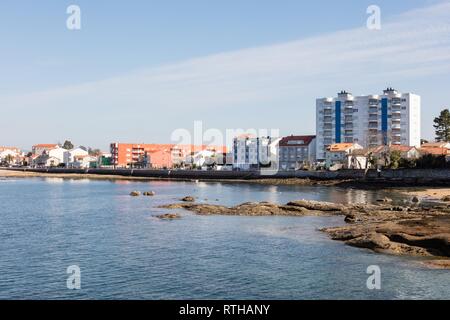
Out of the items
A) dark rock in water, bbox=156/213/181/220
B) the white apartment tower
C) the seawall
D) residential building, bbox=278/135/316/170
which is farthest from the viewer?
Result: residential building, bbox=278/135/316/170

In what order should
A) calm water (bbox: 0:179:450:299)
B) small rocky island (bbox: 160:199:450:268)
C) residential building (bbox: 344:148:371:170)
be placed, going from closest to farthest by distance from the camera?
1. calm water (bbox: 0:179:450:299)
2. small rocky island (bbox: 160:199:450:268)
3. residential building (bbox: 344:148:371:170)

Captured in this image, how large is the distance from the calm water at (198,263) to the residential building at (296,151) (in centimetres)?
12520

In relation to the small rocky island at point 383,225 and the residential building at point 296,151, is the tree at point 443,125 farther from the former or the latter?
the small rocky island at point 383,225

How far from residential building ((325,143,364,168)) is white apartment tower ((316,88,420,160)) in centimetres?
737

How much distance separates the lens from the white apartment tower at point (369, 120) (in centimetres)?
17100

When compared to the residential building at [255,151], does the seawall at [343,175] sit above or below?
below

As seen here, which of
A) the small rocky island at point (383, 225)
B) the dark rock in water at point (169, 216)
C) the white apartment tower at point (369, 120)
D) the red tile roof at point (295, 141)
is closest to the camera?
the small rocky island at point (383, 225)

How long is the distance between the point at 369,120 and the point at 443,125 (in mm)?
23023

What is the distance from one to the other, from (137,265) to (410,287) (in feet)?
53.2

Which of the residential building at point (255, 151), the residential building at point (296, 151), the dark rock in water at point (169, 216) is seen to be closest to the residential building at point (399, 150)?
the residential building at point (296, 151)

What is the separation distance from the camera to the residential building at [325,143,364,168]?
15731cm

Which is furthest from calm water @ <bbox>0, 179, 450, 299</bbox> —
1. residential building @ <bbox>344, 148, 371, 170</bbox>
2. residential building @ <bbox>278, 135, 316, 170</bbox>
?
residential building @ <bbox>278, 135, 316, 170</bbox>

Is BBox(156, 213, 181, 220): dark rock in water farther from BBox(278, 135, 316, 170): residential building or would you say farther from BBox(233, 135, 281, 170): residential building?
BBox(233, 135, 281, 170): residential building

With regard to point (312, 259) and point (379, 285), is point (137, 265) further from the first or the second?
point (379, 285)
